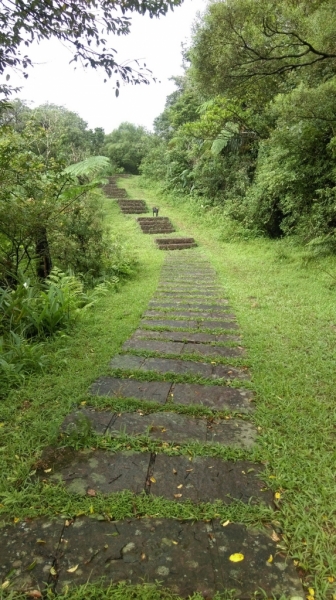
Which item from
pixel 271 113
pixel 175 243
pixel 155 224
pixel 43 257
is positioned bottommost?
pixel 175 243

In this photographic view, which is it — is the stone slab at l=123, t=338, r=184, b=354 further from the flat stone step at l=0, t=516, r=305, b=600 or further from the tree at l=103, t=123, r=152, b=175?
the tree at l=103, t=123, r=152, b=175

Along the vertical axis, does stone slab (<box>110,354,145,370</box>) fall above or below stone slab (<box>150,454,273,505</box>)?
below

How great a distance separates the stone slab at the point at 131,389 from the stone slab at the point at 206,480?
2.04 ft

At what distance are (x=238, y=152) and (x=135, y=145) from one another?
14.1m

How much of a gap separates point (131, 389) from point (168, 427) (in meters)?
0.54

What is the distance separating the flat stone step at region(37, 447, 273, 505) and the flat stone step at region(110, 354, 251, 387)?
97cm

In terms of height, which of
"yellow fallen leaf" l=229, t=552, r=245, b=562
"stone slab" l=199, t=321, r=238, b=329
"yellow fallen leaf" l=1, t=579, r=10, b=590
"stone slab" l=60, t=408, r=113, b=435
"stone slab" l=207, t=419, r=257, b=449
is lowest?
"yellow fallen leaf" l=1, t=579, r=10, b=590

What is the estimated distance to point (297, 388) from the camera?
2689 millimetres

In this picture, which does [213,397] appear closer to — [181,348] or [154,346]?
[181,348]

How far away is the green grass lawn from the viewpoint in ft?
5.27

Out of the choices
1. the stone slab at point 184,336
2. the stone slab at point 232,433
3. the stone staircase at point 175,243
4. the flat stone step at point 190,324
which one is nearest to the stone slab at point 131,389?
the stone slab at point 232,433

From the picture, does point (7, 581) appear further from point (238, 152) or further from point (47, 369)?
point (238, 152)

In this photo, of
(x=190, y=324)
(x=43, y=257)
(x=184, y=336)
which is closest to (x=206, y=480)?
(x=184, y=336)

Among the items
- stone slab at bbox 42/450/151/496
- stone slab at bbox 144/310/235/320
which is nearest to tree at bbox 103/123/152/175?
stone slab at bbox 144/310/235/320
